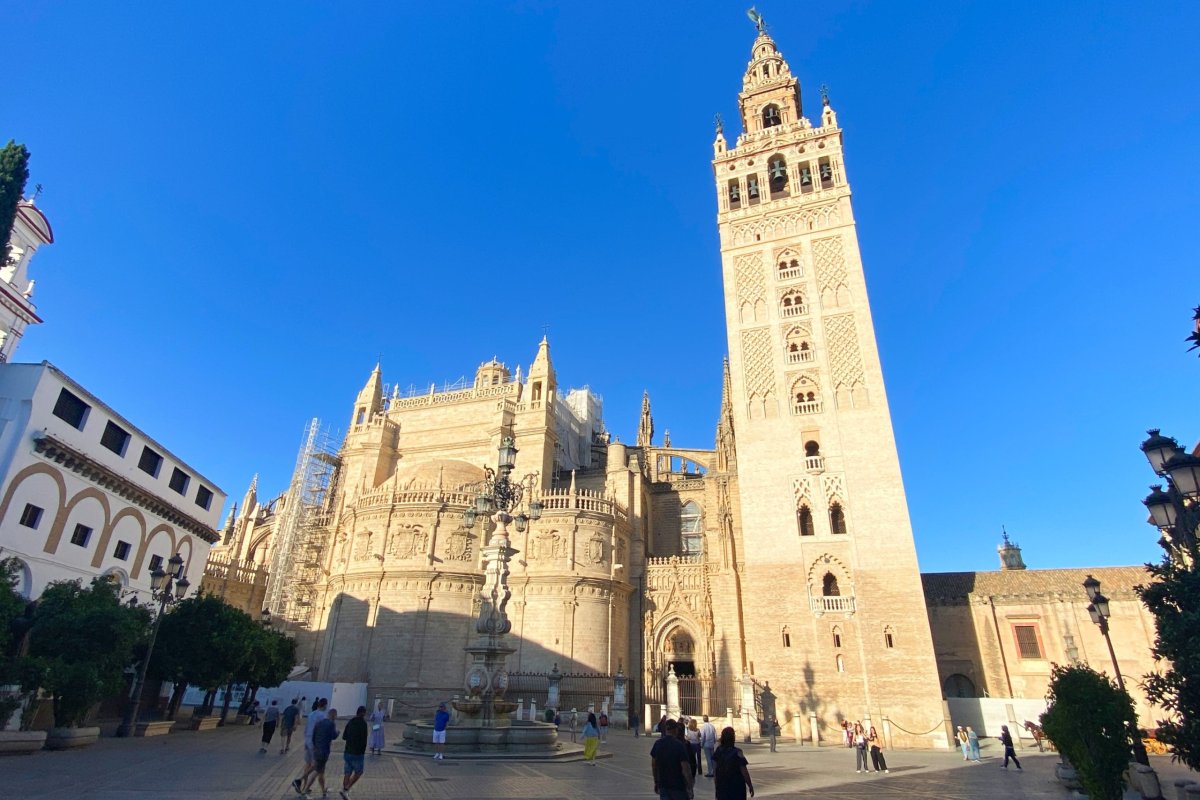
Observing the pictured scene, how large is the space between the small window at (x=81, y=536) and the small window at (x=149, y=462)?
356 cm

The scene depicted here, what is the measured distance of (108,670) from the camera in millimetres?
14883

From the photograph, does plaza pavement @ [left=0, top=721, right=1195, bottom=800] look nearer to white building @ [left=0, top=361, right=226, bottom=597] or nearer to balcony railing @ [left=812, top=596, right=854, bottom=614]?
white building @ [left=0, top=361, right=226, bottom=597]

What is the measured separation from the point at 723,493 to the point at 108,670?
25.8 meters

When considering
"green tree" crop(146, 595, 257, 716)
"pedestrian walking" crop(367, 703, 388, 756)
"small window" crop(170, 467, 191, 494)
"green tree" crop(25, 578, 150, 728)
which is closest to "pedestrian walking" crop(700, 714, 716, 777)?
"pedestrian walking" crop(367, 703, 388, 756)

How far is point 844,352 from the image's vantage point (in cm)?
3056

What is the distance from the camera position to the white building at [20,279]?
28.3 meters

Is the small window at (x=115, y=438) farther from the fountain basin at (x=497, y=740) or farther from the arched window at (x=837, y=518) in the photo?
the arched window at (x=837, y=518)

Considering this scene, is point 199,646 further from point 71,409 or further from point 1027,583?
point 1027,583

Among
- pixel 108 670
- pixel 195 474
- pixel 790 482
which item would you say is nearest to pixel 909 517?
pixel 790 482

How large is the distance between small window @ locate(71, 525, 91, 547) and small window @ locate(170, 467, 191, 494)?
17.1 ft

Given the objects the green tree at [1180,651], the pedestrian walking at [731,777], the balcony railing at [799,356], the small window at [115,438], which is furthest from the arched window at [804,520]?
the small window at [115,438]

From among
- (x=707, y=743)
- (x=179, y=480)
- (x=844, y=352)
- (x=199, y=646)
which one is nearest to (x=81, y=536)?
(x=199, y=646)

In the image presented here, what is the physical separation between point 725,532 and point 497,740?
793 inches

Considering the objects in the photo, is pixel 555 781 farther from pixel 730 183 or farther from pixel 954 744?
pixel 730 183
